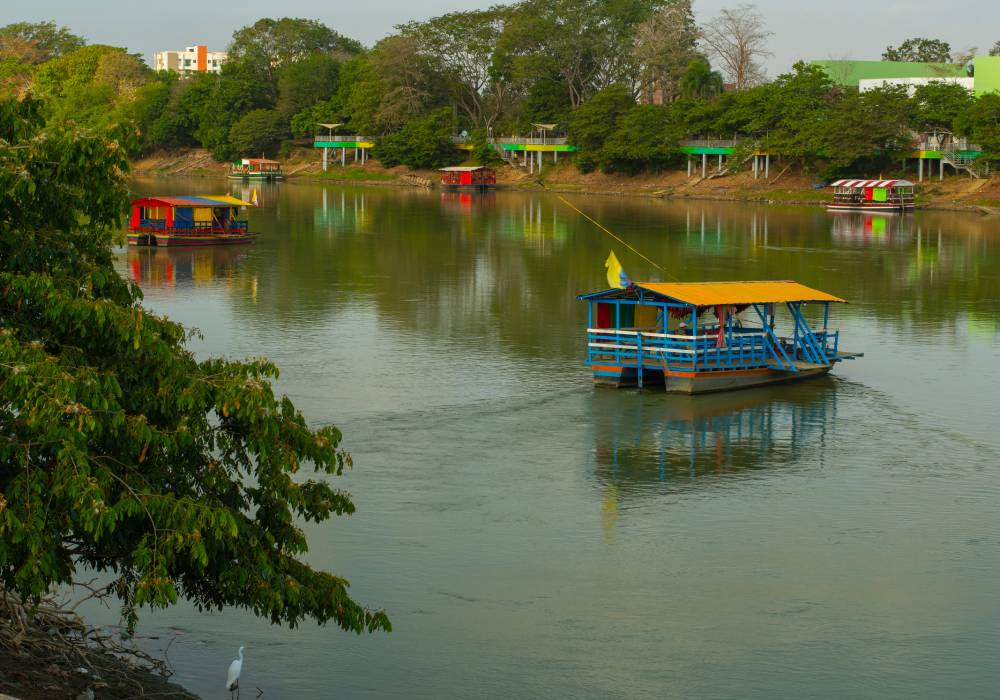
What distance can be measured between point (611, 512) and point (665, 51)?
9251cm

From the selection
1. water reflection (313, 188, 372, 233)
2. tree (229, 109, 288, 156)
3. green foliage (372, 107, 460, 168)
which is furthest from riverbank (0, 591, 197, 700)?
tree (229, 109, 288, 156)

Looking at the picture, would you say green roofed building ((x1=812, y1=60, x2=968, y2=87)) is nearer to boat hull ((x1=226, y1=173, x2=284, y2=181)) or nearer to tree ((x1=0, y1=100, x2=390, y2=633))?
boat hull ((x1=226, y1=173, x2=284, y2=181))

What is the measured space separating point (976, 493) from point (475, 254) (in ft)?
116

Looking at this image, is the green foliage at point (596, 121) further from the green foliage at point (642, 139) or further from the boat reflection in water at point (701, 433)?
the boat reflection in water at point (701, 433)

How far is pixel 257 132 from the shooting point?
126 meters

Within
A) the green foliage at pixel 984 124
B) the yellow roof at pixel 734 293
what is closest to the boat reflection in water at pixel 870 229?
the green foliage at pixel 984 124

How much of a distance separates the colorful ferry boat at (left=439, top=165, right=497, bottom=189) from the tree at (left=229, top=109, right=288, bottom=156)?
2606 centimetres

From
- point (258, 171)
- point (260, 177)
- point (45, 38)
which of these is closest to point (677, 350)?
point (260, 177)

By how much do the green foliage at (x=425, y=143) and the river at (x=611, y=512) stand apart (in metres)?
69.6

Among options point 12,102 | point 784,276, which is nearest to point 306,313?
point 784,276

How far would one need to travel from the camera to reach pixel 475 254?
181 feet

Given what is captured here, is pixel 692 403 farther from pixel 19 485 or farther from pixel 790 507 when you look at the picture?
pixel 19 485

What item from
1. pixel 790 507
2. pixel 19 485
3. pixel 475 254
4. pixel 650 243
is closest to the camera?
pixel 19 485

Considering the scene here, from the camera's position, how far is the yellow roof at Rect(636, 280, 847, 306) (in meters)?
27.3
